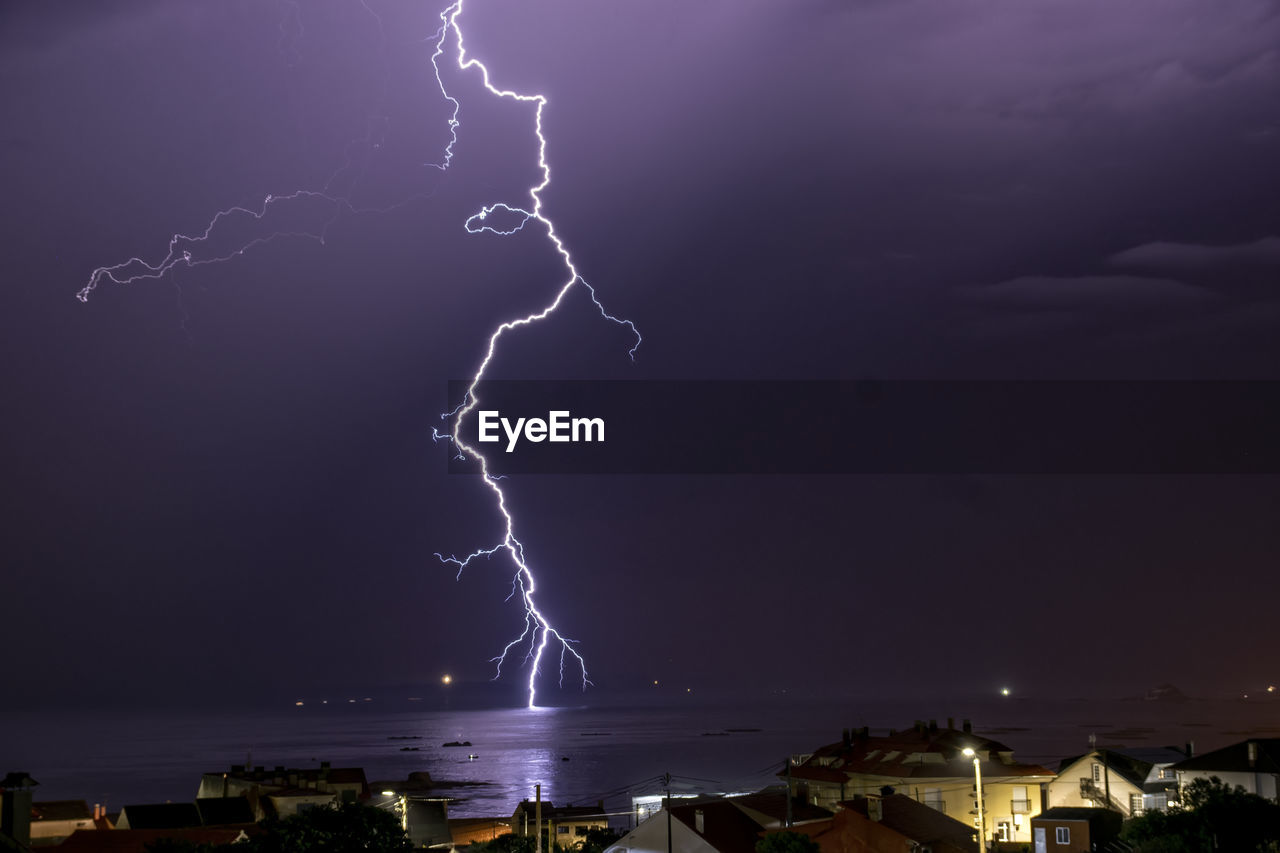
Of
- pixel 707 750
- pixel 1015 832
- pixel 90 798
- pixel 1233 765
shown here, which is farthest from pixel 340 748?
pixel 1233 765

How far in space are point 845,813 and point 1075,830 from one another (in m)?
6.64

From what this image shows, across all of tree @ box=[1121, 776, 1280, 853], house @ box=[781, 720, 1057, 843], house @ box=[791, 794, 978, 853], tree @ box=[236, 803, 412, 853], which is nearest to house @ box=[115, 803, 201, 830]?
house @ box=[781, 720, 1057, 843]

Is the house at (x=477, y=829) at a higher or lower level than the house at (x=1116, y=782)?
lower

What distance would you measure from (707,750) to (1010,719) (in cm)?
8286

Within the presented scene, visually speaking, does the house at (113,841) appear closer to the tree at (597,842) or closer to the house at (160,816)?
the tree at (597,842)

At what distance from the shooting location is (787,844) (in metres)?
26.1

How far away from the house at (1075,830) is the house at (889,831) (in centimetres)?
185

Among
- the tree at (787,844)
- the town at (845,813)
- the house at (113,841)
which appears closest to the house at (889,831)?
the town at (845,813)

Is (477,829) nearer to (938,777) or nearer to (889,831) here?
(938,777)

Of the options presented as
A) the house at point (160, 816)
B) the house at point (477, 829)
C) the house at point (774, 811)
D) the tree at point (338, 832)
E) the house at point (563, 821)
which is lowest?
the house at point (477, 829)

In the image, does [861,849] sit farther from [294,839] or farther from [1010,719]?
[1010,719]

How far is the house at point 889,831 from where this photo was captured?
30.7m

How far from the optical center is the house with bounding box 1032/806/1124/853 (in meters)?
32.4

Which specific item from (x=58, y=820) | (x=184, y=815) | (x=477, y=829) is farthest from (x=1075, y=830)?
(x=58, y=820)
